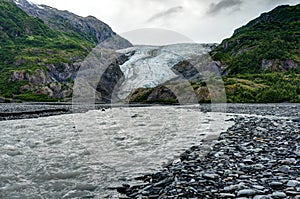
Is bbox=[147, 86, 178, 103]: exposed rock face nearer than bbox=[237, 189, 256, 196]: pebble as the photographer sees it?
No

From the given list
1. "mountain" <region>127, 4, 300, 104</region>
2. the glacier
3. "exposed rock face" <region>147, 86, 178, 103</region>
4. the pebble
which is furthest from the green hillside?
the pebble

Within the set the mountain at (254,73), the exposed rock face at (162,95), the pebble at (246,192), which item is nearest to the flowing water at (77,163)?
the pebble at (246,192)

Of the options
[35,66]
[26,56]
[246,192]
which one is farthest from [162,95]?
[26,56]

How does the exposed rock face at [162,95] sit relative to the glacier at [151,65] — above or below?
below

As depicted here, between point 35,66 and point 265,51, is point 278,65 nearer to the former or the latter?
point 265,51

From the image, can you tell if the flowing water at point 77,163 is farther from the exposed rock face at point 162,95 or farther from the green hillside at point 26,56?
the green hillside at point 26,56

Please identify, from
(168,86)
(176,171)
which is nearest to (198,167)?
(176,171)

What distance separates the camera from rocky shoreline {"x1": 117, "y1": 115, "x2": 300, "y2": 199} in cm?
507

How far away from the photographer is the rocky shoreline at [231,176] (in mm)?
5070

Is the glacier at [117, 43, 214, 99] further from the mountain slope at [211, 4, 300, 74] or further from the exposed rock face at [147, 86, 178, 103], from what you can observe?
the exposed rock face at [147, 86, 178, 103]

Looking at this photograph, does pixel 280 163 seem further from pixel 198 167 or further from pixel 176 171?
pixel 176 171

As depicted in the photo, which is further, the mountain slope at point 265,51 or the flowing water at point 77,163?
the mountain slope at point 265,51

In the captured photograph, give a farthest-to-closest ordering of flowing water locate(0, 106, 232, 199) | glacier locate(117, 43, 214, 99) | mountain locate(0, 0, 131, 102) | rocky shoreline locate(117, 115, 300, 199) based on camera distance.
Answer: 1. glacier locate(117, 43, 214, 99)
2. mountain locate(0, 0, 131, 102)
3. flowing water locate(0, 106, 232, 199)
4. rocky shoreline locate(117, 115, 300, 199)

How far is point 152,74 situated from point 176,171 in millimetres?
124784
